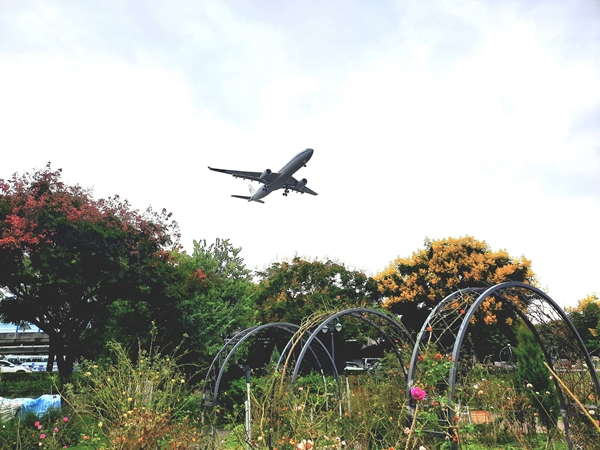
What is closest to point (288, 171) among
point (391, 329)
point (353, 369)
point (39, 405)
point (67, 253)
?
point (67, 253)

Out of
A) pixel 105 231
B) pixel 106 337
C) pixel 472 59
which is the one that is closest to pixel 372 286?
pixel 106 337

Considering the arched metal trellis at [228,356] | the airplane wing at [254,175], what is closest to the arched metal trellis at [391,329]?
the arched metal trellis at [228,356]

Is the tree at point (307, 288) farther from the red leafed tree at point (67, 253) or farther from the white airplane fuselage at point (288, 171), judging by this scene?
the red leafed tree at point (67, 253)

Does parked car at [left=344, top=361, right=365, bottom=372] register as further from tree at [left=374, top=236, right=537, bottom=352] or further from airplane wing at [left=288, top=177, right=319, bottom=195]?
airplane wing at [left=288, top=177, right=319, bottom=195]

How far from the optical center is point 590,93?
5066 mm

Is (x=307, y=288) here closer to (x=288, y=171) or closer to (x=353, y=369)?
(x=288, y=171)

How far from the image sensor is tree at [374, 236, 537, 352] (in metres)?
18.2

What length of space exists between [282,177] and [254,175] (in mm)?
1180

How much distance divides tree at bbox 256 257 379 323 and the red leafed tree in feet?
21.2

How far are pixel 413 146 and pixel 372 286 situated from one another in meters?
13.4

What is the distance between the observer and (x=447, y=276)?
19.0 meters

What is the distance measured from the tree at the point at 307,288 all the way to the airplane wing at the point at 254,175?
138 inches

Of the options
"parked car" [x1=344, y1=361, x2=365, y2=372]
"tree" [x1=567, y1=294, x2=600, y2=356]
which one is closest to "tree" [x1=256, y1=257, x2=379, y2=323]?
"parked car" [x1=344, y1=361, x2=365, y2=372]

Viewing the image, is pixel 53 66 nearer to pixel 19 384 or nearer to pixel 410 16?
pixel 410 16
